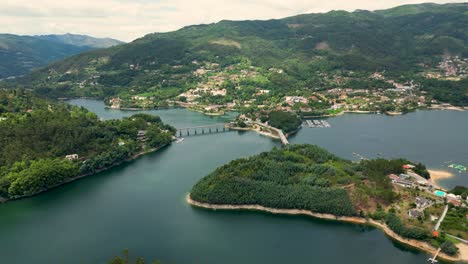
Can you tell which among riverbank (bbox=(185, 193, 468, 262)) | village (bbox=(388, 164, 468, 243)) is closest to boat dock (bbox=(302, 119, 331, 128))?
village (bbox=(388, 164, 468, 243))

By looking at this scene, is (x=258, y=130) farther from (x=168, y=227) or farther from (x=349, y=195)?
(x=168, y=227)

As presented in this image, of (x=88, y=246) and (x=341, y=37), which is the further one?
(x=341, y=37)

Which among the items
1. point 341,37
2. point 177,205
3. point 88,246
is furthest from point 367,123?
point 341,37

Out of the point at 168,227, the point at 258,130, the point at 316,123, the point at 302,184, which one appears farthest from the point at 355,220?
the point at 316,123

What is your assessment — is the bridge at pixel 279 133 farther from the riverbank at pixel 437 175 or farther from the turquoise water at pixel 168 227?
the riverbank at pixel 437 175

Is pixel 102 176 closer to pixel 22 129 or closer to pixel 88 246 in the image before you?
pixel 22 129
